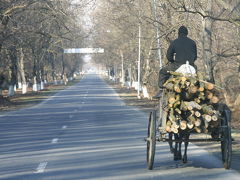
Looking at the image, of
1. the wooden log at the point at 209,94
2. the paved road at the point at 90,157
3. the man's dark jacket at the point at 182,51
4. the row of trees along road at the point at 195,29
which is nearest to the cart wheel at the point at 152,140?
the paved road at the point at 90,157

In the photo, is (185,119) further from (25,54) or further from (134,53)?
(25,54)

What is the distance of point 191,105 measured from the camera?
10547 mm

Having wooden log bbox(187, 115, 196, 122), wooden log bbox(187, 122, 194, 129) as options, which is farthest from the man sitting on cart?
wooden log bbox(187, 122, 194, 129)

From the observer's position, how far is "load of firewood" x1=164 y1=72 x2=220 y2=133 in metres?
10.5

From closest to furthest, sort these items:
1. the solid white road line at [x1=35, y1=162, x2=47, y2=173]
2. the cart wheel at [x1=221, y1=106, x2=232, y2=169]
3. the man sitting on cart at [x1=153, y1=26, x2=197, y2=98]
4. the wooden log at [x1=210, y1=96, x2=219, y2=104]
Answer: the cart wheel at [x1=221, y1=106, x2=232, y2=169] → the wooden log at [x1=210, y1=96, x2=219, y2=104] → the solid white road line at [x1=35, y1=162, x2=47, y2=173] → the man sitting on cart at [x1=153, y1=26, x2=197, y2=98]

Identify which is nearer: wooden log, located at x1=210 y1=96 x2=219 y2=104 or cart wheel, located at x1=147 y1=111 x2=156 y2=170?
cart wheel, located at x1=147 y1=111 x2=156 y2=170

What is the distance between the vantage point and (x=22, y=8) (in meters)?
36.2

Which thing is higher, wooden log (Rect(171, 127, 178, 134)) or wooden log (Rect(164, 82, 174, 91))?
wooden log (Rect(164, 82, 174, 91))

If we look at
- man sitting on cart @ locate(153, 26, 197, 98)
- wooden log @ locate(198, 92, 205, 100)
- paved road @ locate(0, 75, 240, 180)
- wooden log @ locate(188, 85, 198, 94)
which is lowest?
paved road @ locate(0, 75, 240, 180)

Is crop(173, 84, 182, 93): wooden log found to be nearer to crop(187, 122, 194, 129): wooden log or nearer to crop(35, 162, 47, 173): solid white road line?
crop(187, 122, 194, 129): wooden log

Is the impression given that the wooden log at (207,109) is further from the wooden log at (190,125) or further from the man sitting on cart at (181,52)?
the man sitting on cart at (181,52)

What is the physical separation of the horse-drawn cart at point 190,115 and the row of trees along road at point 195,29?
511 cm

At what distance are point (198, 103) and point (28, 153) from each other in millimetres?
4819

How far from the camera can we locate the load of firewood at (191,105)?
10523mm
